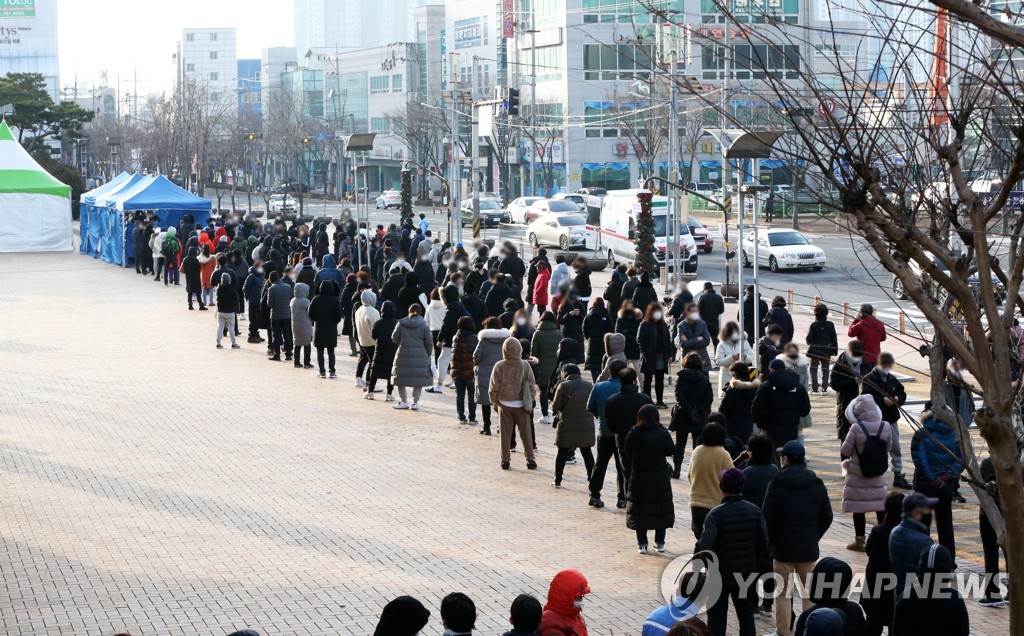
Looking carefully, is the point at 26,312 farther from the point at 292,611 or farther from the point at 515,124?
the point at 515,124

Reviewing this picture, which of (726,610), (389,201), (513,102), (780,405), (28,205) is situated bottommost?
(726,610)

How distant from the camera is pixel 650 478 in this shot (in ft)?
34.9

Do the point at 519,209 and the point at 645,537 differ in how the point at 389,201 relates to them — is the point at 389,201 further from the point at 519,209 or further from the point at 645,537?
the point at 645,537

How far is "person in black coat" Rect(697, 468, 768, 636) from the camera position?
8.48 meters

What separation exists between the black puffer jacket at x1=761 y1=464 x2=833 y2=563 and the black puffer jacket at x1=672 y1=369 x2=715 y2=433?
402 centimetres

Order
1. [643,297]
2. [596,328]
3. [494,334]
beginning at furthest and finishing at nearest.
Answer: [643,297], [596,328], [494,334]

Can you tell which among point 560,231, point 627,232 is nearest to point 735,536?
point 627,232

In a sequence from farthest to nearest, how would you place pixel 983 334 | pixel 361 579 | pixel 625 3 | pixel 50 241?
pixel 625 3 → pixel 50 241 → pixel 361 579 → pixel 983 334

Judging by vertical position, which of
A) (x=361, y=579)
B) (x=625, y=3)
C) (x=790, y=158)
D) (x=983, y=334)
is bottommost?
(x=361, y=579)

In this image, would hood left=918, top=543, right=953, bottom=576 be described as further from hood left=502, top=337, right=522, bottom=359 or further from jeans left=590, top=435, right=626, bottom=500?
hood left=502, top=337, right=522, bottom=359

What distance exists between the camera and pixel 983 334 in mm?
5734

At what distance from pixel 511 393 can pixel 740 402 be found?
2623 mm

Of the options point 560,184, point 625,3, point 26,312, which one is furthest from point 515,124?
point 26,312

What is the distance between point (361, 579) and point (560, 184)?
6831 cm
